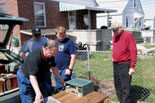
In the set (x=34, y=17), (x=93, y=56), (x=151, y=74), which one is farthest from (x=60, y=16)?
(x=151, y=74)

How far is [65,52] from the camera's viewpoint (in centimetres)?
331

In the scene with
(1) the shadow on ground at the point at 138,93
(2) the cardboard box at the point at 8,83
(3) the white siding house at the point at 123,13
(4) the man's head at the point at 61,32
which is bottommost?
(1) the shadow on ground at the point at 138,93

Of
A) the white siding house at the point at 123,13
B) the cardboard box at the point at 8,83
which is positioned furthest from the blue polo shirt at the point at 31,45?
the white siding house at the point at 123,13

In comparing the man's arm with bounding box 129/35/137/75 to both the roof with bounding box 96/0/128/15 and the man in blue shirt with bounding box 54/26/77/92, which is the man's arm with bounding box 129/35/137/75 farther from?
the roof with bounding box 96/0/128/15

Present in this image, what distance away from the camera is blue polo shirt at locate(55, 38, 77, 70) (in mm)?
3287

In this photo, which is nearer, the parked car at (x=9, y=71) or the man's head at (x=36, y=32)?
the parked car at (x=9, y=71)

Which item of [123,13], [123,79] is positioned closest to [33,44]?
[123,79]

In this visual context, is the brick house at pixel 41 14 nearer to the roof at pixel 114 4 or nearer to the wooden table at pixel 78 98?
the wooden table at pixel 78 98

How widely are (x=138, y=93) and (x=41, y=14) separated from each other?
9.32 metres

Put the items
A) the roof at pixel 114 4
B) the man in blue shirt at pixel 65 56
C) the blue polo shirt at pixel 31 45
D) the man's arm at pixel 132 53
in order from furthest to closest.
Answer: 1. the roof at pixel 114 4
2. the blue polo shirt at pixel 31 45
3. the man in blue shirt at pixel 65 56
4. the man's arm at pixel 132 53

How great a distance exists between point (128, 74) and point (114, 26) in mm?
968

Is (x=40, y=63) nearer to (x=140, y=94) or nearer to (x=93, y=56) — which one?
(x=140, y=94)

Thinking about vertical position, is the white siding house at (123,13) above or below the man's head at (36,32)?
above

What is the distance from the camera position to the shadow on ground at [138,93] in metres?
3.96
